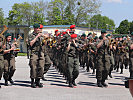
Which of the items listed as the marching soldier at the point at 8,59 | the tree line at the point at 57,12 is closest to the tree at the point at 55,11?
the tree line at the point at 57,12

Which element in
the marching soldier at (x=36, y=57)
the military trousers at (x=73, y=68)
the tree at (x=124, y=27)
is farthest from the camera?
the tree at (x=124, y=27)

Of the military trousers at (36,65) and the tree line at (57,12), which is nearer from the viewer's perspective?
the military trousers at (36,65)

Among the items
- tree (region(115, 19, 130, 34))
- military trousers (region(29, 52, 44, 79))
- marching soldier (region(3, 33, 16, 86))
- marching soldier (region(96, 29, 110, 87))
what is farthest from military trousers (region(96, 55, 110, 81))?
tree (region(115, 19, 130, 34))

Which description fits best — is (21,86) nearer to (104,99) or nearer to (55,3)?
(104,99)

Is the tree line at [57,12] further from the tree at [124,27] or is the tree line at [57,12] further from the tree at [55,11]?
the tree at [124,27]

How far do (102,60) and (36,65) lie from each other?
2.41 m

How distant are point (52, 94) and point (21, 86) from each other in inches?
83.1

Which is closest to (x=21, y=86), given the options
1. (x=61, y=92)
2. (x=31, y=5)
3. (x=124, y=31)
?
(x=61, y=92)

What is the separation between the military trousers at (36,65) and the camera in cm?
1095

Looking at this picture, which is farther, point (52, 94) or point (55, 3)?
point (55, 3)

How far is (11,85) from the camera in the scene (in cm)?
1121

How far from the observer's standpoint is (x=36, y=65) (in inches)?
436

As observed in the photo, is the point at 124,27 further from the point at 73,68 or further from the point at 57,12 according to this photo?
the point at 73,68

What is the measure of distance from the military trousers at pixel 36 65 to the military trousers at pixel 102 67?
6.74ft
